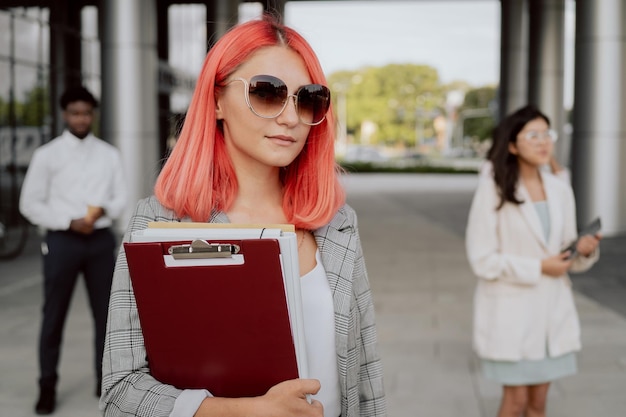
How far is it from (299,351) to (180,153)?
53cm

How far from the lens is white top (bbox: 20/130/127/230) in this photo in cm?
497

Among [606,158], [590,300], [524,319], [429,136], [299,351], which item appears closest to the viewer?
[299,351]

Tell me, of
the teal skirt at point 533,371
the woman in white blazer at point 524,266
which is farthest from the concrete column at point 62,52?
the teal skirt at point 533,371

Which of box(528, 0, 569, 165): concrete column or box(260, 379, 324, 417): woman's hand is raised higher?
box(528, 0, 569, 165): concrete column

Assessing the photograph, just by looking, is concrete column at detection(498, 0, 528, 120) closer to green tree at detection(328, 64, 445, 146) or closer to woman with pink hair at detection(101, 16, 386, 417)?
woman with pink hair at detection(101, 16, 386, 417)

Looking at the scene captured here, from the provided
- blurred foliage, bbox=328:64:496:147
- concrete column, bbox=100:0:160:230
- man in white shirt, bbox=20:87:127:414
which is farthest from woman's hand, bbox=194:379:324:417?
blurred foliage, bbox=328:64:496:147

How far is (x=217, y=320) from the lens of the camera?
1.51 metres

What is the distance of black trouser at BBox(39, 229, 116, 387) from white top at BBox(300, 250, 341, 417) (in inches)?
130

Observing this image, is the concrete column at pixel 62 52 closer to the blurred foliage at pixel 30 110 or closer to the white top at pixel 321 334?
the blurred foliage at pixel 30 110

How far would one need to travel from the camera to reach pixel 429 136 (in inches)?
3671

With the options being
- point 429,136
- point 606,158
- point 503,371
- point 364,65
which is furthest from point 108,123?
point 364,65

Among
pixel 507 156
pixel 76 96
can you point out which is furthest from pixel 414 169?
pixel 507 156

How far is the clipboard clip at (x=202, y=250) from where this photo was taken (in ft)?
4.67

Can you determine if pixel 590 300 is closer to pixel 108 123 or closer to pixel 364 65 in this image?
pixel 108 123
